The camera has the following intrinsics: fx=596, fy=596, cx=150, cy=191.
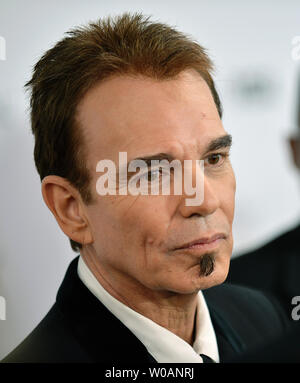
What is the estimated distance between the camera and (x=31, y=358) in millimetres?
1279

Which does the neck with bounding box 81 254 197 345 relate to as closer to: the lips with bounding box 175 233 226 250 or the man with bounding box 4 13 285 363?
the man with bounding box 4 13 285 363

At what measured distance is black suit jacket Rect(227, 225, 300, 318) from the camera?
159cm

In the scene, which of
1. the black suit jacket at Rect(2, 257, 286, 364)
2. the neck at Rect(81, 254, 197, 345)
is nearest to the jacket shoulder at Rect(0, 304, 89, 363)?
the black suit jacket at Rect(2, 257, 286, 364)

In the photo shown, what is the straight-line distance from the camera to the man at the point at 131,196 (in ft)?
3.72

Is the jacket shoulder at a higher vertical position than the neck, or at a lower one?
lower

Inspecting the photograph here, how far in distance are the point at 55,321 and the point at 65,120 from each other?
1.37 feet

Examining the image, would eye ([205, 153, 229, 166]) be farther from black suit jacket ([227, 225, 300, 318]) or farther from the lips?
black suit jacket ([227, 225, 300, 318])

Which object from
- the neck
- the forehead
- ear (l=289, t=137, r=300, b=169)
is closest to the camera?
the forehead

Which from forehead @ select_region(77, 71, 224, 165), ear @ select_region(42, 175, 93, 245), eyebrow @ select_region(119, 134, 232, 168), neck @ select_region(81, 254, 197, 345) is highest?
forehead @ select_region(77, 71, 224, 165)

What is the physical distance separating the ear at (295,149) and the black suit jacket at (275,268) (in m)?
0.20

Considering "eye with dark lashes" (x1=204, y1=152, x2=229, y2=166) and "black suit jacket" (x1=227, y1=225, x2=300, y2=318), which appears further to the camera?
"black suit jacket" (x1=227, y1=225, x2=300, y2=318)

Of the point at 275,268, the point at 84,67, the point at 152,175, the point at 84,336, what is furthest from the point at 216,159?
the point at 275,268

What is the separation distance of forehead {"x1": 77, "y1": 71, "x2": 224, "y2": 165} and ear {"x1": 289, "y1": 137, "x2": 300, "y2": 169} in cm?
42

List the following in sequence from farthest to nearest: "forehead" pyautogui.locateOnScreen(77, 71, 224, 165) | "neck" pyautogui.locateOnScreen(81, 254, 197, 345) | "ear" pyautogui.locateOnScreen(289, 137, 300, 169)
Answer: "ear" pyautogui.locateOnScreen(289, 137, 300, 169) < "neck" pyautogui.locateOnScreen(81, 254, 197, 345) < "forehead" pyautogui.locateOnScreen(77, 71, 224, 165)
